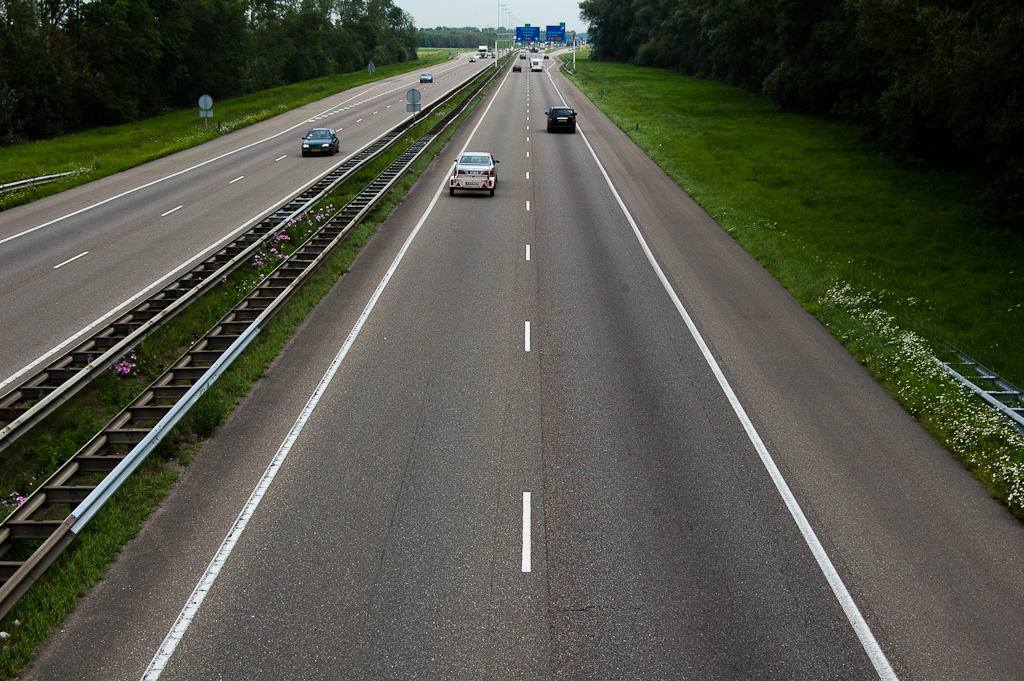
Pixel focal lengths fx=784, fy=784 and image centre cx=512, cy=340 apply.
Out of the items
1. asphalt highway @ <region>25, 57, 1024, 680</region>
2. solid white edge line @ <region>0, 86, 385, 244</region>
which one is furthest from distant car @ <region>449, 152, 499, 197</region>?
asphalt highway @ <region>25, 57, 1024, 680</region>

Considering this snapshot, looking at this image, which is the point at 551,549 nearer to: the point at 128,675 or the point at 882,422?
the point at 128,675

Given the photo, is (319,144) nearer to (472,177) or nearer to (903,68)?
(472,177)

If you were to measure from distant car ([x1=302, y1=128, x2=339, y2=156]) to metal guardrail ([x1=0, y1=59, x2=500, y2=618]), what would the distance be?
2326cm

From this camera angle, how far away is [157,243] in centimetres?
2425

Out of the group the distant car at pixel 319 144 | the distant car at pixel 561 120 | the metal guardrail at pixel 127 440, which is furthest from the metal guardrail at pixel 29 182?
the distant car at pixel 561 120

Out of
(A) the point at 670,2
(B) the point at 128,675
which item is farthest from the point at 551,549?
(A) the point at 670,2

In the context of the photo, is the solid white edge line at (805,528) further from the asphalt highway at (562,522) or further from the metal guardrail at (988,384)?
the metal guardrail at (988,384)

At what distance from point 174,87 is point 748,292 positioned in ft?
237

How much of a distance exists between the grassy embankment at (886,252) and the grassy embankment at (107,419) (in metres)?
11.6

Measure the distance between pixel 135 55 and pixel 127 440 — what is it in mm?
65648

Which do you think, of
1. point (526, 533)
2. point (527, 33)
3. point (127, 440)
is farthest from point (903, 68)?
point (527, 33)

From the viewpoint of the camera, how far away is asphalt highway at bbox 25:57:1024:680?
7.80m

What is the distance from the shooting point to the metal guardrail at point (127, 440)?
8656 millimetres

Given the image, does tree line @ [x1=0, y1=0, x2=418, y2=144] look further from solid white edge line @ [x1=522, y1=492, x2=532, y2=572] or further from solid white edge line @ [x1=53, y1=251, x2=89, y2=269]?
solid white edge line @ [x1=522, y1=492, x2=532, y2=572]
